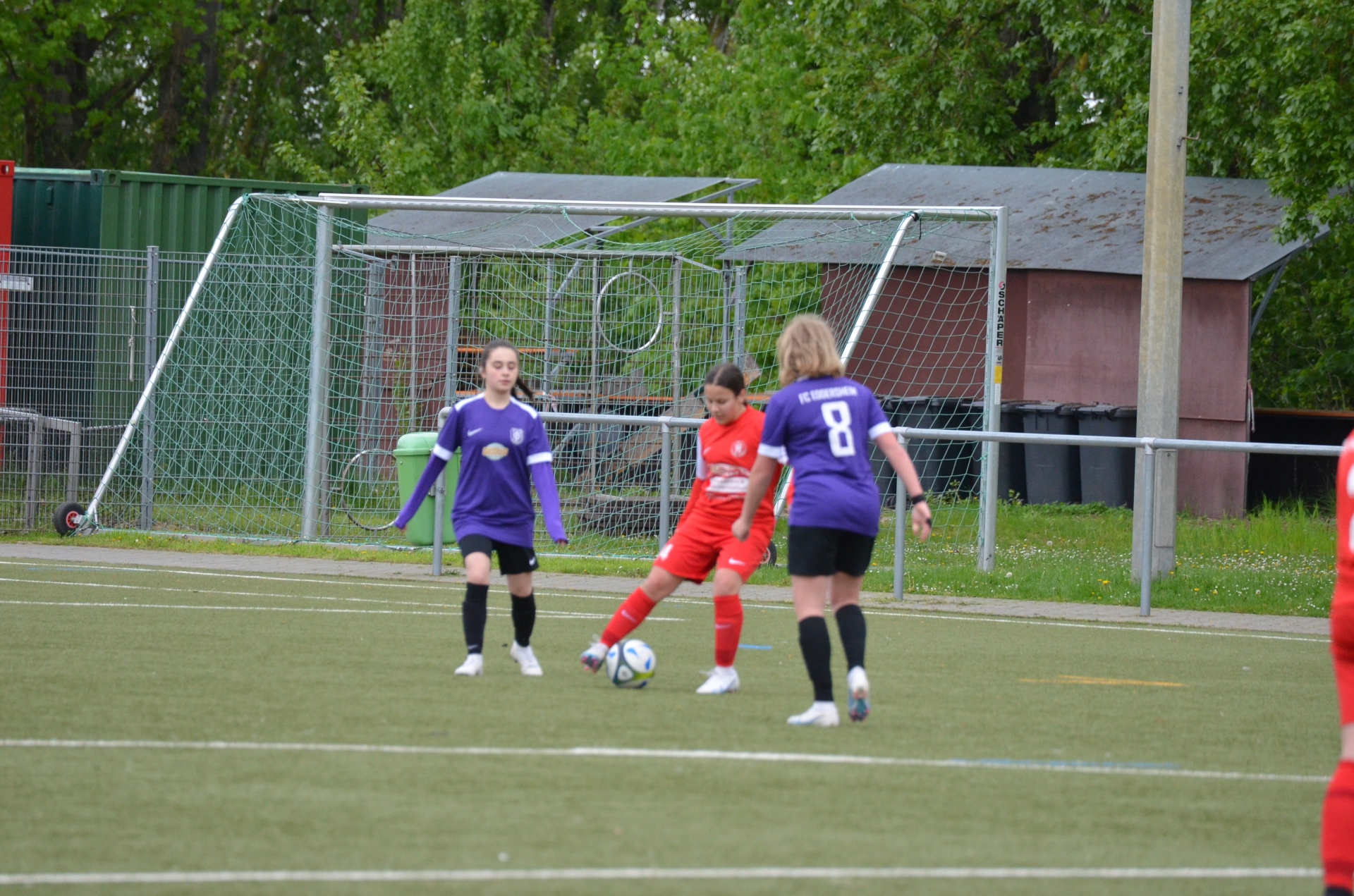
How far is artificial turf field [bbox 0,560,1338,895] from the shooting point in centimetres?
462

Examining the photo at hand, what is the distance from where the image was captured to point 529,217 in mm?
18156

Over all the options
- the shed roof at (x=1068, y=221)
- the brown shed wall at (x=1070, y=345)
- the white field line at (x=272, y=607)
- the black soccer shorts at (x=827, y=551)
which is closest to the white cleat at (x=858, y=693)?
the black soccer shorts at (x=827, y=551)

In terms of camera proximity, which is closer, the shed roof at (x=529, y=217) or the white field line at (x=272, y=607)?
the white field line at (x=272, y=607)

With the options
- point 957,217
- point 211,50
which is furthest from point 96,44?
point 957,217

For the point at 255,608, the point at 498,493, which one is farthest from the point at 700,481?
the point at 255,608

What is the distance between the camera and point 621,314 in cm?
1870

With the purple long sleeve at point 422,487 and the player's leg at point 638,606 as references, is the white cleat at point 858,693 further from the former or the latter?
the purple long sleeve at point 422,487

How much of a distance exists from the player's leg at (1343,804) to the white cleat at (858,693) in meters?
2.55

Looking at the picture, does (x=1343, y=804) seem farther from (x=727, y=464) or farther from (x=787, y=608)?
(x=787, y=608)

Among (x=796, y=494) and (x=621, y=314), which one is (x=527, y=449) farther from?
(x=621, y=314)

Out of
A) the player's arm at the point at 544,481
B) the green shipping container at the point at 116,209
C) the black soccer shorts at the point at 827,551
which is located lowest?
the black soccer shorts at the point at 827,551

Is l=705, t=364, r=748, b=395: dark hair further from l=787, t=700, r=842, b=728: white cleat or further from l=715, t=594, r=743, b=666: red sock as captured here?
l=787, t=700, r=842, b=728: white cleat

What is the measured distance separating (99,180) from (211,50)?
825 inches

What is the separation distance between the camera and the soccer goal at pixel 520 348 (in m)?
15.1
